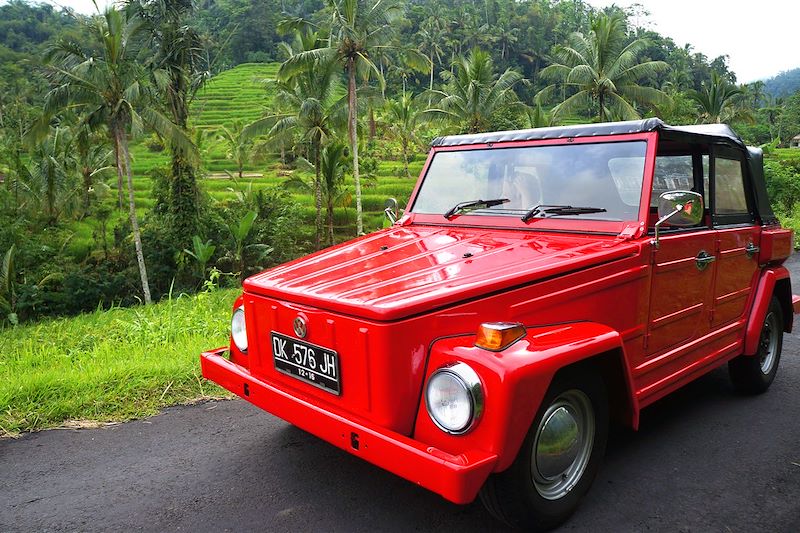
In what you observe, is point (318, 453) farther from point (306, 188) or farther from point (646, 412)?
point (306, 188)

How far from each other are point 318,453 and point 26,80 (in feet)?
167

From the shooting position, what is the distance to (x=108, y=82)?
17844 millimetres

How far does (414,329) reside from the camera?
239 centimetres

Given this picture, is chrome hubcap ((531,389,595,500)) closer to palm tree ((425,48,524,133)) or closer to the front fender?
the front fender

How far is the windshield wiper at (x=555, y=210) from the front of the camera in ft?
10.8

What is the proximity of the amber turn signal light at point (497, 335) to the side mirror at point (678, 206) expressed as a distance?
3.91ft

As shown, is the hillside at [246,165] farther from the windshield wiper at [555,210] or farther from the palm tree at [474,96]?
the windshield wiper at [555,210]

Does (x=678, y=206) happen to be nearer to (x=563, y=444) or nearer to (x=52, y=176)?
(x=563, y=444)

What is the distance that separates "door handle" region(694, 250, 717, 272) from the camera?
11.6ft

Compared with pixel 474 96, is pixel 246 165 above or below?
below

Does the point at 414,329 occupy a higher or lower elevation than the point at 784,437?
higher

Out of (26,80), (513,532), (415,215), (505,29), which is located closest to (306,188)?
(415,215)

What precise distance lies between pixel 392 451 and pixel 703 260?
237 centimetres

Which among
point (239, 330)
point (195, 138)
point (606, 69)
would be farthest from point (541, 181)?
point (606, 69)
